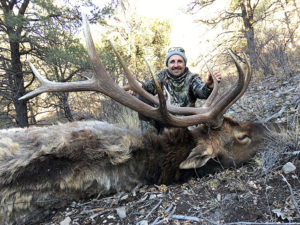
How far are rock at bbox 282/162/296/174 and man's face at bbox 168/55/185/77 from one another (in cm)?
267

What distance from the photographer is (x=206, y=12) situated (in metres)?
10.1

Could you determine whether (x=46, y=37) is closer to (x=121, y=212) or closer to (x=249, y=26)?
(x=121, y=212)

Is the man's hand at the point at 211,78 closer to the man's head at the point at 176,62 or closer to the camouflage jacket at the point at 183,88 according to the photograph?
the camouflage jacket at the point at 183,88

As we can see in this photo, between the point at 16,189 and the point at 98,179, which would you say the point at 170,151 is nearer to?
the point at 98,179

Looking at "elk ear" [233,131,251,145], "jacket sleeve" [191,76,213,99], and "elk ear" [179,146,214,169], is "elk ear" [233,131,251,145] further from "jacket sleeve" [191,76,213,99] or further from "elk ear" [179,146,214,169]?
"jacket sleeve" [191,76,213,99]

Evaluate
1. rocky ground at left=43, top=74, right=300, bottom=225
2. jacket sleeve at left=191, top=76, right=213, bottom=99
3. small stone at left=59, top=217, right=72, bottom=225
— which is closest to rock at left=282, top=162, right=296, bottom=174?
rocky ground at left=43, top=74, right=300, bottom=225

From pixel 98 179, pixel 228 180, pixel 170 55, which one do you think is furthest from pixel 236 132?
pixel 170 55

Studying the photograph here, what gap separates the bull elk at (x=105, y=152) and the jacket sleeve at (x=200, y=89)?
0.63 metres

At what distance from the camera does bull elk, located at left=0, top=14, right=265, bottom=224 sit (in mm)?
2096

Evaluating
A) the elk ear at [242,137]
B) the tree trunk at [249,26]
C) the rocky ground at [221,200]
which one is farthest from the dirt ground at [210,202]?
the tree trunk at [249,26]

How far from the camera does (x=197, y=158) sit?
2.59 m

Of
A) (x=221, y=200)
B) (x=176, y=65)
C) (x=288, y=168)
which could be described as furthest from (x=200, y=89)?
(x=221, y=200)

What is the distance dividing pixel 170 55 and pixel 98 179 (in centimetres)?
288

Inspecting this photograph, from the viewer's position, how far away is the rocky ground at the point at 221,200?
1576 millimetres
